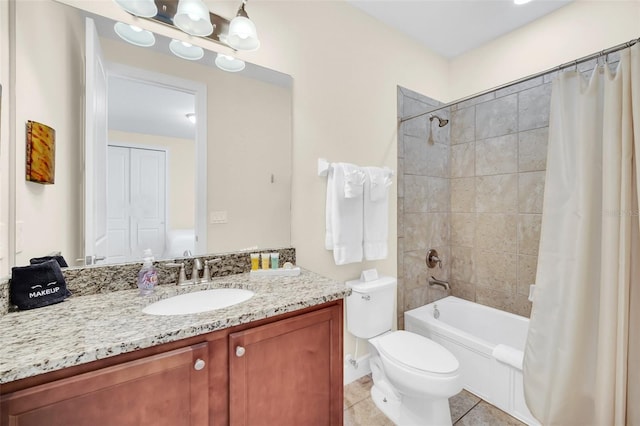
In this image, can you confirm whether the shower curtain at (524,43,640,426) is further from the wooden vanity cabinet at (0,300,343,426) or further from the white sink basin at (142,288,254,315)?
the white sink basin at (142,288,254,315)

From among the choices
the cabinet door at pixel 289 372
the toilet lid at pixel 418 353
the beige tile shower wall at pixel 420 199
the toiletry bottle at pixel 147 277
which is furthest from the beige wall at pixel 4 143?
the beige tile shower wall at pixel 420 199

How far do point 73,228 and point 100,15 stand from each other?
914 mm

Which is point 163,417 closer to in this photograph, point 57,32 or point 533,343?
point 57,32

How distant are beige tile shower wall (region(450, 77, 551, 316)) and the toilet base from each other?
1182 millimetres

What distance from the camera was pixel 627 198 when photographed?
113 cm

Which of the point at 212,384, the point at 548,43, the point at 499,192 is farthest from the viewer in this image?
the point at 499,192

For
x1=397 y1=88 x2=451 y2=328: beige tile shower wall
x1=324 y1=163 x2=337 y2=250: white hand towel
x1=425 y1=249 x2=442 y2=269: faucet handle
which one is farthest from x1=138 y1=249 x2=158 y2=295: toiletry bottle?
x1=425 y1=249 x2=442 y2=269: faucet handle

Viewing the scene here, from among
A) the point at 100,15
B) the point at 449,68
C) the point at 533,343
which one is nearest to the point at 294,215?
the point at 100,15

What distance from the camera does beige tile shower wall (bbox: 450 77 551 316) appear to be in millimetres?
2090

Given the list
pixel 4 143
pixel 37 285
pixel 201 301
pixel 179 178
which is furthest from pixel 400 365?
pixel 4 143

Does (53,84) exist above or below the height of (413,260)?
above

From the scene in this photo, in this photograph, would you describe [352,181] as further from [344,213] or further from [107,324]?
[107,324]

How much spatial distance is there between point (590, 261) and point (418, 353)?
934 mm

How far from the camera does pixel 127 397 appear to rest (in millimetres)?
740
